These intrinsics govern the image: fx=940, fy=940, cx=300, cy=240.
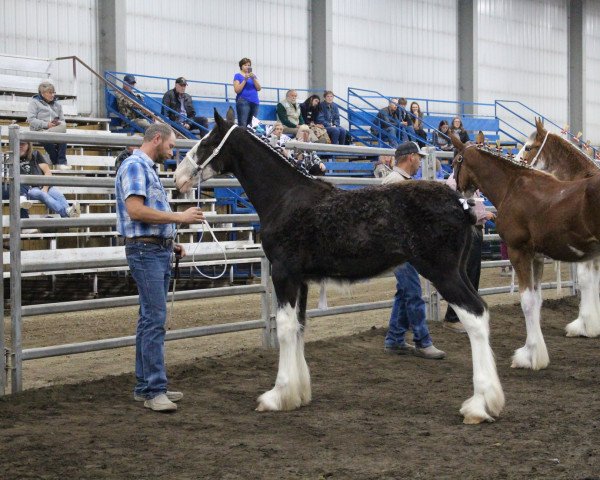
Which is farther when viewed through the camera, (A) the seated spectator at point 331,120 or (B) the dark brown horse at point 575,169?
(A) the seated spectator at point 331,120

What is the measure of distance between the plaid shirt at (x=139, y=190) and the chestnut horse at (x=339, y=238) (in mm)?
510

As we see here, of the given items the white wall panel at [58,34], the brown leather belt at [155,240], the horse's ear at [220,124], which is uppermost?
the white wall panel at [58,34]

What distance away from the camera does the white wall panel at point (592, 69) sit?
33969 millimetres

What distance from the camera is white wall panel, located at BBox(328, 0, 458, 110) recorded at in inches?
1004

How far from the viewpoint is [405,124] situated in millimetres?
22875

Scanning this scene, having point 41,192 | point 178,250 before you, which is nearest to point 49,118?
point 41,192

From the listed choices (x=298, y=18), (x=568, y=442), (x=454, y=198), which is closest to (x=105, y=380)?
(x=454, y=198)

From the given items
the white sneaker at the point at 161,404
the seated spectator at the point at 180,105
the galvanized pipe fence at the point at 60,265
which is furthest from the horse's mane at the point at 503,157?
the seated spectator at the point at 180,105

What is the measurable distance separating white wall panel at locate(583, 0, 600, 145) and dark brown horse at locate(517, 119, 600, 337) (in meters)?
24.1

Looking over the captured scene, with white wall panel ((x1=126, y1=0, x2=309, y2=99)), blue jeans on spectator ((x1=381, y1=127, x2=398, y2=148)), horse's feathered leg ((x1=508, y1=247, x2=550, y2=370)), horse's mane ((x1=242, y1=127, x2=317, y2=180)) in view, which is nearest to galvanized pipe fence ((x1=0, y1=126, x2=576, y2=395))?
horse's mane ((x1=242, y1=127, x2=317, y2=180))

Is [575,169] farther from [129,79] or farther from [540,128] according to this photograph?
[129,79]

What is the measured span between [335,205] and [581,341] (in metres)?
4.35

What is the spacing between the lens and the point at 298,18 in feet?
79.5

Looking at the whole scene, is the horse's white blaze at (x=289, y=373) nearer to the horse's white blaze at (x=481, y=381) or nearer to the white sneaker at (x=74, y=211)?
A: the horse's white blaze at (x=481, y=381)
